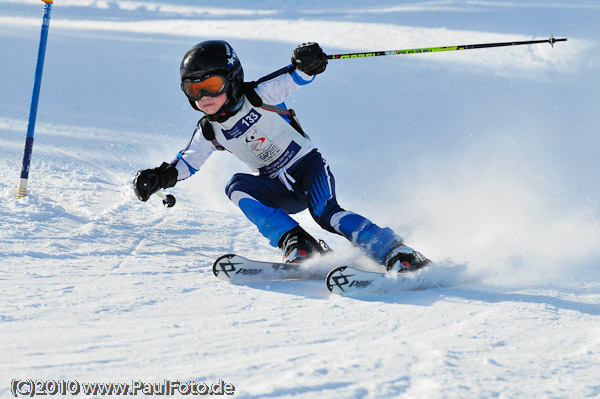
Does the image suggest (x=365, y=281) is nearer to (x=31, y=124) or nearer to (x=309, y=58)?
(x=309, y=58)

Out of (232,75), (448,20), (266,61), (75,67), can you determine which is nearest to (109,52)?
(75,67)

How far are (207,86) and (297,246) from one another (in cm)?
99

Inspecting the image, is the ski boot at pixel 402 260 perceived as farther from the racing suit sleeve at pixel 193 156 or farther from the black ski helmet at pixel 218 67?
the racing suit sleeve at pixel 193 156

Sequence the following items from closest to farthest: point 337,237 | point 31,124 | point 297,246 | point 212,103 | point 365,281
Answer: point 365,281
point 297,246
point 212,103
point 31,124
point 337,237

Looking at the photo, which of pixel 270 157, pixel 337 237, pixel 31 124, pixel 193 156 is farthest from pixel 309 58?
pixel 31 124

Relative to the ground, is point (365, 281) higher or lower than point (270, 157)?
lower

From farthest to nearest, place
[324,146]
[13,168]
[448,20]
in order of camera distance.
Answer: [448,20]
[324,146]
[13,168]

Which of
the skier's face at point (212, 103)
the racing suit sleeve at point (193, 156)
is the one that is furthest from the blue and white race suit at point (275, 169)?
the skier's face at point (212, 103)

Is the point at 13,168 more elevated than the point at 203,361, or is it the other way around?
the point at 13,168

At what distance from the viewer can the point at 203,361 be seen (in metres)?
1.84

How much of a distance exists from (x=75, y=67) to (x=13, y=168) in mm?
5997

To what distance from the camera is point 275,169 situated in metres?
3.72

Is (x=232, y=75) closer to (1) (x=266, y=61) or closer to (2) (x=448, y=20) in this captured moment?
(1) (x=266, y=61)

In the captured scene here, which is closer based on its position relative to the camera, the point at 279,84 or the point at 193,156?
the point at 279,84
